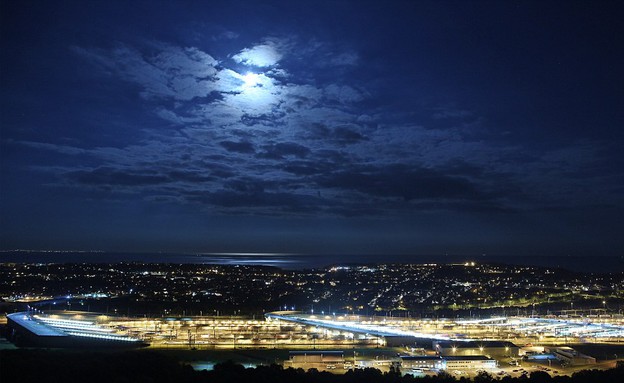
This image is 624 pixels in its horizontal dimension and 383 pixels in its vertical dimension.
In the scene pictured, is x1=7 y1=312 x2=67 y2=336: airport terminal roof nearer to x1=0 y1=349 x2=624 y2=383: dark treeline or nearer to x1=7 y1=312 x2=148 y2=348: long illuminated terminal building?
x1=7 y1=312 x2=148 y2=348: long illuminated terminal building

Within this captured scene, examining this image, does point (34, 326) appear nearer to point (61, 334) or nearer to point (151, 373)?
point (61, 334)

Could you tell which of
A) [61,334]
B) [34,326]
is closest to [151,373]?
[61,334]

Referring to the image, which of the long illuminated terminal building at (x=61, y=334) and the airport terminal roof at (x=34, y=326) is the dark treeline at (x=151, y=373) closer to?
the long illuminated terminal building at (x=61, y=334)

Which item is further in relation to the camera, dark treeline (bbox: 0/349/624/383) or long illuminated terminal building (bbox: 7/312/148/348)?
long illuminated terminal building (bbox: 7/312/148/348)

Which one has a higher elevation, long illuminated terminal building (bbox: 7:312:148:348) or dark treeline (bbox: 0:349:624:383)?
dark treeline (bbox: 0:349:624:383)

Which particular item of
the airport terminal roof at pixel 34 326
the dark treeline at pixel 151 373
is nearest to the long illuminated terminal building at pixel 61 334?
the airport terminal roof at pixel 34 326

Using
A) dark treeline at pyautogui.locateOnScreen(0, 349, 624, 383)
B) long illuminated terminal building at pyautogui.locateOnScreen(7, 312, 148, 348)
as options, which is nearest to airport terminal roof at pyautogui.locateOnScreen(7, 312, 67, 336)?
long illuminated terminal building at pyautogui.locateOnScreen(7, 312, 148, 348)
